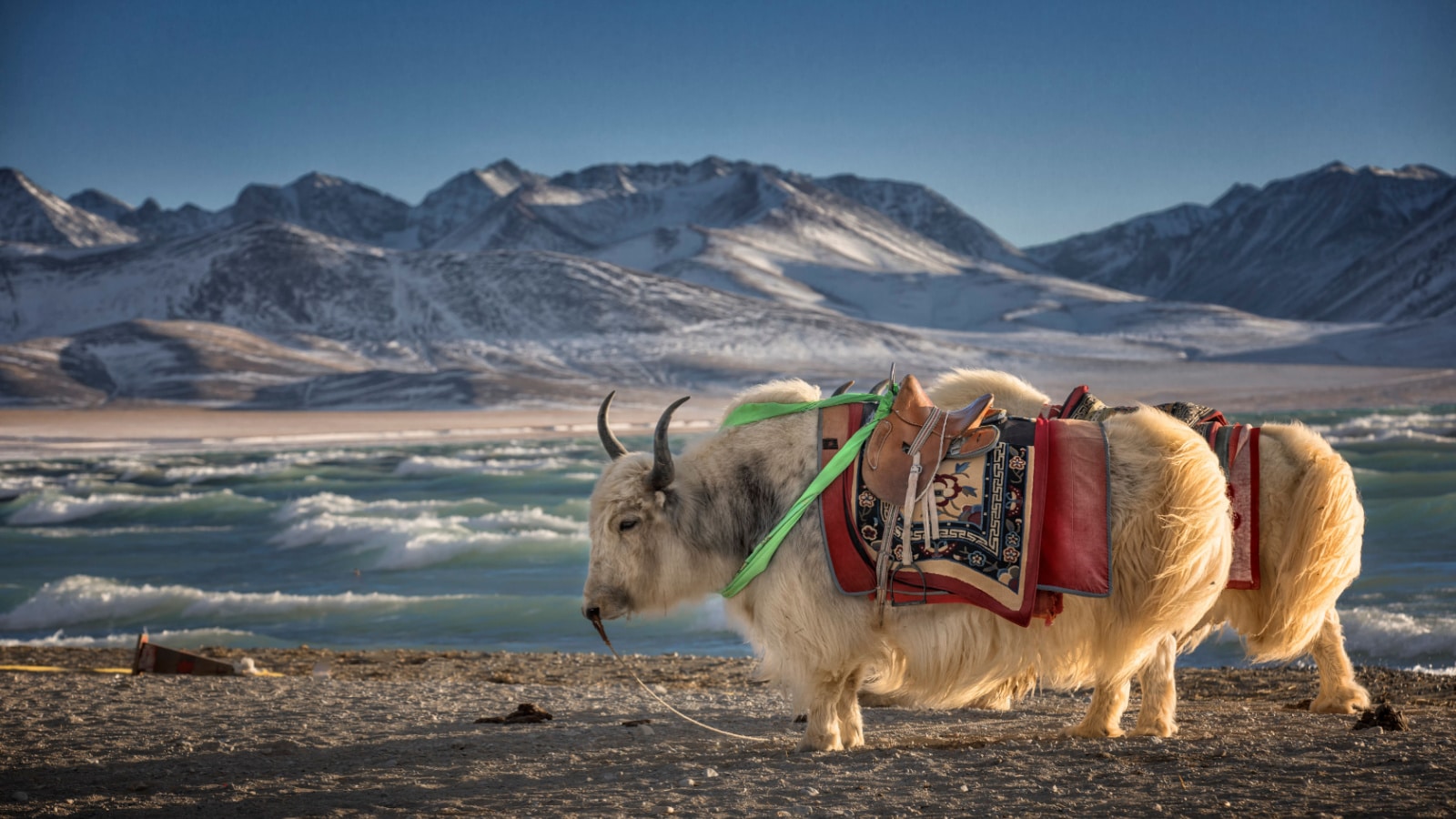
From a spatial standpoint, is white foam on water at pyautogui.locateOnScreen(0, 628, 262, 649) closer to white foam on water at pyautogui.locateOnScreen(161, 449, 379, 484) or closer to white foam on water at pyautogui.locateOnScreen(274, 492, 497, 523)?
white foam on water at pyautogui.locateOnScreen(274, 492, 497, 523)

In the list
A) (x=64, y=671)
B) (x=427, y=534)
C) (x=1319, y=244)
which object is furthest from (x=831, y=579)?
(x=1319, y=244)

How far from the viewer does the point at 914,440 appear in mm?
3645

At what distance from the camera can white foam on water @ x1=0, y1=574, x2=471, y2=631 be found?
1003cm

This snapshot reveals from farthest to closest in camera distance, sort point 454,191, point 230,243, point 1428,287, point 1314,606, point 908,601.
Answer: point 454,191 → point 1428,287 → point 230,243 → point 1314,606 → point 908,601

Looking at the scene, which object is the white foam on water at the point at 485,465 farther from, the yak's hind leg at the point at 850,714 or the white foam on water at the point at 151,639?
the yak's hind leg at the point at 850,714

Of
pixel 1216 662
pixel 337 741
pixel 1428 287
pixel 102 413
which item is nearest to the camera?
pixel 337 741

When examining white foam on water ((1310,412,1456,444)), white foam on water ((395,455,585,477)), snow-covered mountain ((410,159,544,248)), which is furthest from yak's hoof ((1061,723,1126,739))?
snow-covered mountain ((410,159,544,248))

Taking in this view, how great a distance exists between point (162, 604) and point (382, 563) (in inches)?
119

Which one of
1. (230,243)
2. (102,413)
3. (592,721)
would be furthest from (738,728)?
(230,243)

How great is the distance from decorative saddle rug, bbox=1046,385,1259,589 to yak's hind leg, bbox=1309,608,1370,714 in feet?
2.79

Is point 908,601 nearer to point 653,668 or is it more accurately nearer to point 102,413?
point 653,668

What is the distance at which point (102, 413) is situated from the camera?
50656 millimetres

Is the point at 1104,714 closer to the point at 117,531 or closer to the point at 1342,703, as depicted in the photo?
the point at 1342,703

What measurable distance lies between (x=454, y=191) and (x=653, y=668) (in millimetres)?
200844
